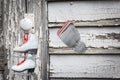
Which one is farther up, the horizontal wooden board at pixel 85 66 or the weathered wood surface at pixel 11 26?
the weathered wood surface at pixel 11 26

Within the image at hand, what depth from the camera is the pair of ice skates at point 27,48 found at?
216 cm

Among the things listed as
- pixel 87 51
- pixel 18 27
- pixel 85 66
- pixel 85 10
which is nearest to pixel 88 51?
→ pixel 87 51

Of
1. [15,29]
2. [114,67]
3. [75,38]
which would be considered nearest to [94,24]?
[75,38]

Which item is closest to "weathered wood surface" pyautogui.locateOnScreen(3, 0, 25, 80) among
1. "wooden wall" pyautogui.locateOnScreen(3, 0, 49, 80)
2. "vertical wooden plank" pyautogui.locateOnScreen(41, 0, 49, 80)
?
"wooden wall" pyautogui.locateOnScreen(3, 0, 49, 80)

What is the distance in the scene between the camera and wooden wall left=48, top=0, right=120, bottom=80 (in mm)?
2312

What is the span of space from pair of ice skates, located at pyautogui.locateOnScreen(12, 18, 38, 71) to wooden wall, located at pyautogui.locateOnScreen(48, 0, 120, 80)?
193 millimetres

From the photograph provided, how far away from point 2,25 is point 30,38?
32cm

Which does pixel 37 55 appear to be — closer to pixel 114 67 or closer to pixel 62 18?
pixel 62 18

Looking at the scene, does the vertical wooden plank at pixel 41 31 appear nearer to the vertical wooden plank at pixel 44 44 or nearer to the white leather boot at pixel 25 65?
the vertical wooden plank at pixel 44 44

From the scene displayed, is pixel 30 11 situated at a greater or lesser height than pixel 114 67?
greater

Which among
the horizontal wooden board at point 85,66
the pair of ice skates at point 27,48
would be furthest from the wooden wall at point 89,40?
the pair of ice skates at point 27,48

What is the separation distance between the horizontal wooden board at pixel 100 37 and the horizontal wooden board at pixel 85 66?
85 mm

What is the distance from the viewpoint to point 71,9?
2.34 metres

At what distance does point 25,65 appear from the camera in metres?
2.18
